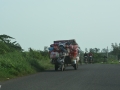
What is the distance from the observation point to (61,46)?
28.1m

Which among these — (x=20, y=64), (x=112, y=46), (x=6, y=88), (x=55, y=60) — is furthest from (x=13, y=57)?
(x=112, y=46)

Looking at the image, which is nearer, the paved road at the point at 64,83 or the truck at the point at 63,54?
the paved road at the point at 64,83

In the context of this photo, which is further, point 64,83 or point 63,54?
point 63,54

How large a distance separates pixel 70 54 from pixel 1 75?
10123mm

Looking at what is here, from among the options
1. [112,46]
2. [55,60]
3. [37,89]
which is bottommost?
[37,89]

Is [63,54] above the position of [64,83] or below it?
above

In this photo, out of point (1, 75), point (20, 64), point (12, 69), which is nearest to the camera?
point (1, 75)

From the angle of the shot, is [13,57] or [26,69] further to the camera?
[13,57]

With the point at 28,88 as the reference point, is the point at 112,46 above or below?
above

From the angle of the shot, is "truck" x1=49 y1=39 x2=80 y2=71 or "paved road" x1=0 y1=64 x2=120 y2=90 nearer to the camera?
"paved road" x1=0 y1=64 x2=120 y2=90

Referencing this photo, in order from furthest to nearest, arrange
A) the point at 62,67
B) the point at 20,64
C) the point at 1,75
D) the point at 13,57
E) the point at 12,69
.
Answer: the point at 62,67, the point at 13,57, the point at 20,64, the point at 12,69, the point at 1,75

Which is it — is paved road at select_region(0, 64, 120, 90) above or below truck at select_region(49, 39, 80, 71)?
below

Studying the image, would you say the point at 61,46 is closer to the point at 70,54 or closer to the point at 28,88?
the point at 70,54

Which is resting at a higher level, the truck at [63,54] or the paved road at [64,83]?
the truck at [63,54]
